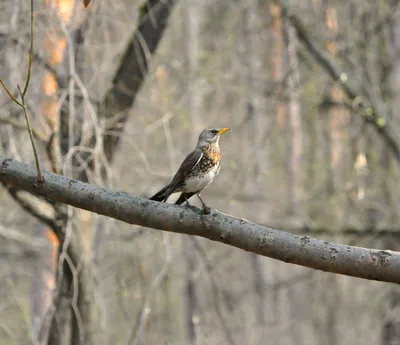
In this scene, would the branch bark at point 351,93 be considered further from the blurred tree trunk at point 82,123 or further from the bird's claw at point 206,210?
the bird's claw at point 206,210

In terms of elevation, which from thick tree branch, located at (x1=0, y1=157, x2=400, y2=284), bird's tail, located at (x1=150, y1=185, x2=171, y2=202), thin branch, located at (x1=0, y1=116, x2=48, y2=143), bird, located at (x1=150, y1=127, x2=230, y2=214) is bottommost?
thick tree branch, located at (x1=0, y1=157, x2=400, y2=284)

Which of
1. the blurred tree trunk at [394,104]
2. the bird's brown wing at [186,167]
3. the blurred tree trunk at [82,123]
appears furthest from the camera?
the blurred tree trunk at [394,104]

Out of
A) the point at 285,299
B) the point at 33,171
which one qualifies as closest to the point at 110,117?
the point at 33,171

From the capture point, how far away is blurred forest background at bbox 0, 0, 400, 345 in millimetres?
5168

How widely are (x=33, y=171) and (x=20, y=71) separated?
2.61 metres

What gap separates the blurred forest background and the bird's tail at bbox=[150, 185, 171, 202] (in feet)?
3.04

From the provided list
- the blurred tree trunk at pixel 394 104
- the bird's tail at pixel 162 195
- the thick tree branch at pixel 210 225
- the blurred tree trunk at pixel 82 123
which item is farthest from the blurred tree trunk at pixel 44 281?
the blurred tree trunk at pixel 394 104

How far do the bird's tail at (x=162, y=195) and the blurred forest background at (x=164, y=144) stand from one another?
93 centimetres

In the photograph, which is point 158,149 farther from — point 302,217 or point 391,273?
point 391,273

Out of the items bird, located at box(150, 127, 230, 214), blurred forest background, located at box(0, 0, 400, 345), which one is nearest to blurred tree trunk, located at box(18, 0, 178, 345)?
blurred forest background, located at box(0, 0, 400, 345)

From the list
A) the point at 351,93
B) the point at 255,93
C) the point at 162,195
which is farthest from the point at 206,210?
the point at 255,93

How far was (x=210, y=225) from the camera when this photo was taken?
113 inches

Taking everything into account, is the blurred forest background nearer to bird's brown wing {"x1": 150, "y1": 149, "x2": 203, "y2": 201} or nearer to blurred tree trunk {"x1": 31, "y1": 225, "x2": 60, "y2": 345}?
blurred tree trunk {"x1": 31, "y1": 225, "x2": 60, "y2": 345}

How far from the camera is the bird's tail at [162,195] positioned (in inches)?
131
